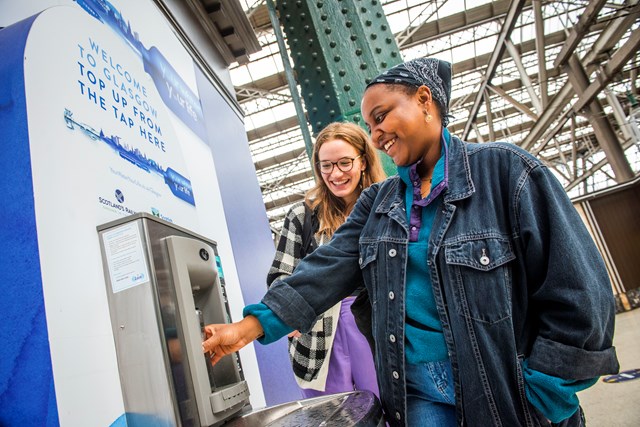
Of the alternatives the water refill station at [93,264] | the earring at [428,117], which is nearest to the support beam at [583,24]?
the earring at [428,117]

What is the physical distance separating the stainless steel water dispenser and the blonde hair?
34.1 inches

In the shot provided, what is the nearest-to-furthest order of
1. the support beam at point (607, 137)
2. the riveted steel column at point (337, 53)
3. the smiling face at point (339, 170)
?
1. the smiling face at point (339, 170)
2. the riveted steel column at point (337, 53)
3. the support beam at point (607, 137)

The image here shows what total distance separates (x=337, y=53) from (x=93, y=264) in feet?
5.21

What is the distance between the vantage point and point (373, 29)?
2.30 meters

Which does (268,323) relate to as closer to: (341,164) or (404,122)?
(404,122)

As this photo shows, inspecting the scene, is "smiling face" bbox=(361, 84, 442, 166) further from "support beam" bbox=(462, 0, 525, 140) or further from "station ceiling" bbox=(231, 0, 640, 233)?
"support beam" bbox=(462, 0, 525, 140)

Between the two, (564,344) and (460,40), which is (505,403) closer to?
(564,344)

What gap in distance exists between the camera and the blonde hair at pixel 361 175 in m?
1.96

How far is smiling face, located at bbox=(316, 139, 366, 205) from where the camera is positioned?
1.94m

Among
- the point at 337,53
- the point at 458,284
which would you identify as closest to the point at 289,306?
the point at 458,284

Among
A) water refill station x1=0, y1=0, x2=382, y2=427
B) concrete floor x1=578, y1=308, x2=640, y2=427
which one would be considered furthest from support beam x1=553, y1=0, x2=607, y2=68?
water refill station x1=0, y1=0, x2=382, y2=427

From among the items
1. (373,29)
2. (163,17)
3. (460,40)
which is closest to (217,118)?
(163,17)

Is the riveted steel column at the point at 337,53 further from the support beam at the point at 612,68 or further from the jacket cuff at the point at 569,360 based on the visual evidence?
the support beam at the point at 612,68

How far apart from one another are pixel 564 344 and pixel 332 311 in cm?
96
